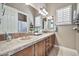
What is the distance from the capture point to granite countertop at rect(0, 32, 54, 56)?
36.5 inches

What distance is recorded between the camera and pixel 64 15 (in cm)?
125

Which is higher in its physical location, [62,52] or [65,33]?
[65,33]

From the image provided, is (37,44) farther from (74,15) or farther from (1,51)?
(74,15)

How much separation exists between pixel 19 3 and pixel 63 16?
521 millimetres

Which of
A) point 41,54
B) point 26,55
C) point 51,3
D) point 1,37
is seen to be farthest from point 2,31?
point 51,3

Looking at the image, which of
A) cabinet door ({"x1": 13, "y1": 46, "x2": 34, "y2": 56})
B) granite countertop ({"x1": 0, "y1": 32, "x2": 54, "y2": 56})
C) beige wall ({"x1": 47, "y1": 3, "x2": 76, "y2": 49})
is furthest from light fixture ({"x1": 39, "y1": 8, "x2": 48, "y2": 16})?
cabinet door ({"x1": 13, "y1": 46, "x2": 34, "y2": 56})

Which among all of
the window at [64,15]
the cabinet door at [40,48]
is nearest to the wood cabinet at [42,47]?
the cabinet door at [40,48]

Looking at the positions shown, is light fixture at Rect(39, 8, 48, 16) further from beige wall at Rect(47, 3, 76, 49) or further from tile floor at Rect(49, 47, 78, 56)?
tile floor at Rect(49, 47, 78, 56)

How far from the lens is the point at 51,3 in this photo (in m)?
1.23

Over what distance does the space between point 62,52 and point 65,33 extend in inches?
8.7

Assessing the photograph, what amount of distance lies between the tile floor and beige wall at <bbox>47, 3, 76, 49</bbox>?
5 cm

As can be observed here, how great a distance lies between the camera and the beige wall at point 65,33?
4.04ft

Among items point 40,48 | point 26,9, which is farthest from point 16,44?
point 26,9

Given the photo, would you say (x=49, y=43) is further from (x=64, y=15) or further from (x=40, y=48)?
(x=64, y=15)
